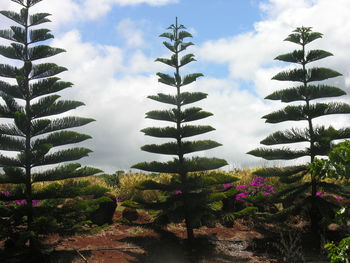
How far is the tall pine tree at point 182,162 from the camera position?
1003 cm

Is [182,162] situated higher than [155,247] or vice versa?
[182,162]

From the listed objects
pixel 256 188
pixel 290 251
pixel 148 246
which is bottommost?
pixel 148 246

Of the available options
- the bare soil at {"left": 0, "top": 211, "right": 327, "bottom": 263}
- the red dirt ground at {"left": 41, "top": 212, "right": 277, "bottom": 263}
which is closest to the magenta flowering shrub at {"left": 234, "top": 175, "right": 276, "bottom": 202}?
the bare soil at {"left": 0, "top": 211, "right": 327, "bottom": 263}

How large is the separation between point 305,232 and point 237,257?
9.99 ft

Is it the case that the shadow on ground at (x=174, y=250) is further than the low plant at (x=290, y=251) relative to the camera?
Yes

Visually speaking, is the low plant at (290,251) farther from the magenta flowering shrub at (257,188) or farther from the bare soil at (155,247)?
the magenta flowering shrub at (257,188)

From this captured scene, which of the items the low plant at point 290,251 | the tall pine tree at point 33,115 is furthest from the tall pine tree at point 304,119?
the tall pine tree at point 33,115

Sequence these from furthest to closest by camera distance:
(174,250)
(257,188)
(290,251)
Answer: (257,188)
(174,250)
(290,251)

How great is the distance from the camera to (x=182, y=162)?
1052 cm

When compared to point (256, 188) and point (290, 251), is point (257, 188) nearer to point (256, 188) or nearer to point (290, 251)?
point (256, 188)

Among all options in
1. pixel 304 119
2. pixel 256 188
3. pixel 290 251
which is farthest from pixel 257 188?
pixel 290 251

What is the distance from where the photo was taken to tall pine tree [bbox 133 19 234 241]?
32.9 ft

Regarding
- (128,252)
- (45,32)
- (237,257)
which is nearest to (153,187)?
(128,252)

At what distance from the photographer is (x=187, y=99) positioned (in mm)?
10719
